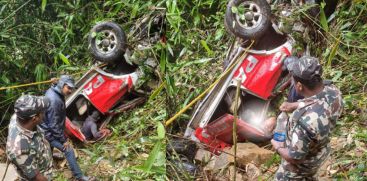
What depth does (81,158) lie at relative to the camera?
8.72ft

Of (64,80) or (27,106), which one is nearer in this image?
(27,106)

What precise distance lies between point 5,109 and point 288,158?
1.54m

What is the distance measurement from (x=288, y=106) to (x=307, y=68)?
224 millimetres

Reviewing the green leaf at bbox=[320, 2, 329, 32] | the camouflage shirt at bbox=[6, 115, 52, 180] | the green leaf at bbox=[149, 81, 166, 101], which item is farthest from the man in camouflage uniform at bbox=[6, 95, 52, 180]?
the green leaf at bbox=[320, 2, 329, 32]

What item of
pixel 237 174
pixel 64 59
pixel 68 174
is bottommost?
pixel 68 174

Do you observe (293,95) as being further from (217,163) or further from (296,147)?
(217,163)

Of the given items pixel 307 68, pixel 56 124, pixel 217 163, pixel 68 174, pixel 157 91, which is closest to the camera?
pixel 307 68

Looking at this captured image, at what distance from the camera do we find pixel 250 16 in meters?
2.25

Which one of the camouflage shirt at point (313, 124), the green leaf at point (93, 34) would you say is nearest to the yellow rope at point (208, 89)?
the camouflage shirt at point (313, 124)

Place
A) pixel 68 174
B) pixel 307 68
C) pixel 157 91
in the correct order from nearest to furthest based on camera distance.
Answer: pixel 307 68, pixel 157 91, pixel 68 174

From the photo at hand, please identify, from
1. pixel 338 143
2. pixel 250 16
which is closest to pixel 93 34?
pixel 250 16

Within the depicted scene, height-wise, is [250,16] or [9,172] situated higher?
[250,16]

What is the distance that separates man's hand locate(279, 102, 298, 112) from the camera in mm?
2250

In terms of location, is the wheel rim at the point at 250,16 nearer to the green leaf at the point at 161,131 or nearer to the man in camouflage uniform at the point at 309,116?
the man in camouflage uniform at the point at 309,116
